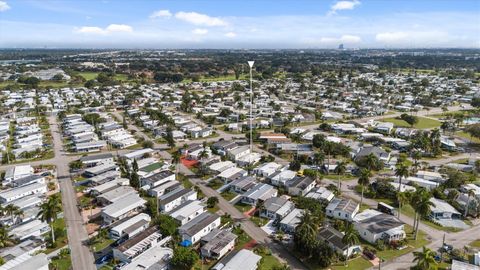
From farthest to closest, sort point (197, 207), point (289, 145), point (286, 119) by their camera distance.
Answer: point (286, 119)
point (289, 145)
point (197, 207)

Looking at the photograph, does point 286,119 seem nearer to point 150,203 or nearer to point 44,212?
point 150,203

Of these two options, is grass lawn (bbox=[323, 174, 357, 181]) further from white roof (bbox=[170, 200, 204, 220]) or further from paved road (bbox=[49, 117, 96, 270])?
paved road (bbox=[49, 117, 96, 270])

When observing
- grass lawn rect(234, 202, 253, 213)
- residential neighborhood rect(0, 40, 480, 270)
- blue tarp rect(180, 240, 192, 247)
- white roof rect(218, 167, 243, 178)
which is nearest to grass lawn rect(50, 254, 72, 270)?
residential neighborhood rect(0, 40, 480, 270)

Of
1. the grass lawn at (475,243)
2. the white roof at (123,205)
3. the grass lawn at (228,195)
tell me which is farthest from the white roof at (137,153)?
the grass lawn at (475,243)

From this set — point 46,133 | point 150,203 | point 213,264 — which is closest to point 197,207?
point 150,203

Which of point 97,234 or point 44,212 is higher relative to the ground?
point 44,212

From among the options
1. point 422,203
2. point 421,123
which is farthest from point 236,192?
point 421,123
